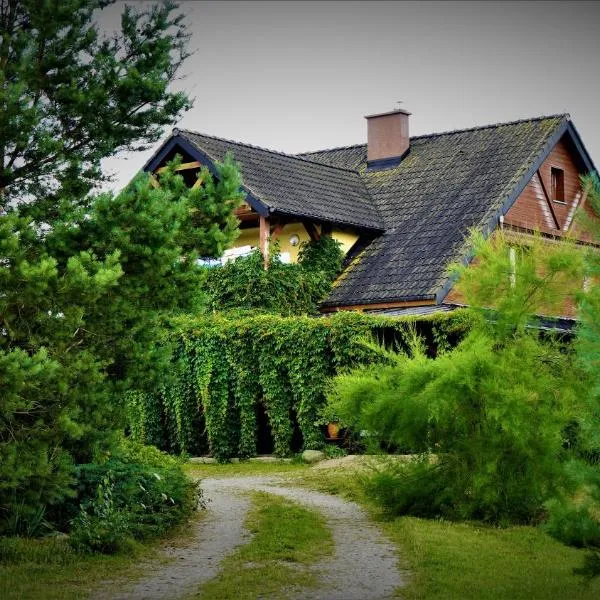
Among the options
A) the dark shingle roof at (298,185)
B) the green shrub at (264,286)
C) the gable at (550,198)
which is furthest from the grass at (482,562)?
the gable at (550,198)

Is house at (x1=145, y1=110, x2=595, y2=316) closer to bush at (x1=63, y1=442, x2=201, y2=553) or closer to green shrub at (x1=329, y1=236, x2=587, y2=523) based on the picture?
green shrub at (x1=329, y1=236, x2=587, y2=523)

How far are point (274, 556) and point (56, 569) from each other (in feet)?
7.21

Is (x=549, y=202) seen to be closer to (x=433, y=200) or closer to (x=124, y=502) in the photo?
(x=433, y=200)

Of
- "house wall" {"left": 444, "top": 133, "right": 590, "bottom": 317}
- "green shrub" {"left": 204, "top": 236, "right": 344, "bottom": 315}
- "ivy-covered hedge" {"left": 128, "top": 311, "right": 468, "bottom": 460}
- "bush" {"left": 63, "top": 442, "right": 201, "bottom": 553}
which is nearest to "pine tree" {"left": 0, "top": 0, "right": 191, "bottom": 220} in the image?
"bush" {"left": 63, "top": 442, "right": 201, "bottom": 553}

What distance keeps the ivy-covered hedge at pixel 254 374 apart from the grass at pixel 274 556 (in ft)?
19.3

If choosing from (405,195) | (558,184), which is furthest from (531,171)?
(405,195)

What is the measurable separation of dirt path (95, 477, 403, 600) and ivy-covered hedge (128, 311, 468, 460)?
4.46 metres

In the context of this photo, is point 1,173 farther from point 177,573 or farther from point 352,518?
point 352,518

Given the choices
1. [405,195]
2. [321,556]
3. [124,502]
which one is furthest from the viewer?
[405,195]

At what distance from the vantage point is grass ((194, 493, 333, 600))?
9.74 meters

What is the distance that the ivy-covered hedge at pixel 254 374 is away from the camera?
2045 cm

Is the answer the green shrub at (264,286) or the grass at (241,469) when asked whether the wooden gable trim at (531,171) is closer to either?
the green shrub at (264,286)

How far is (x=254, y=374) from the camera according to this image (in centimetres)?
2147

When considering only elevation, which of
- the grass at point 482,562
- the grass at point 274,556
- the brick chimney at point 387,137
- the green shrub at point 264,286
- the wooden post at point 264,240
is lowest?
the grass at point 482,562
